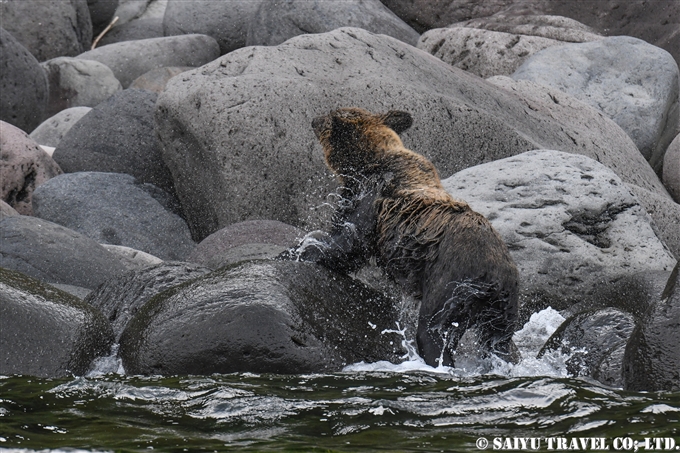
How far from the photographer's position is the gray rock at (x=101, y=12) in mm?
24656

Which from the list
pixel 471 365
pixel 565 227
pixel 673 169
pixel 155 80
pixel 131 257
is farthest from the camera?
pixel 155 80

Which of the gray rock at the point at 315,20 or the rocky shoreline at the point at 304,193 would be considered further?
the gray rock at the point at 315,20

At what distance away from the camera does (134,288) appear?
726cm

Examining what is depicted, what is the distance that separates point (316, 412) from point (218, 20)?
18058mm

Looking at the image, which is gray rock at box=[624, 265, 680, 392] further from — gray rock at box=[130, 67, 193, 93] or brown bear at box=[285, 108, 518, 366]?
gray rock at box=[130, 67, 193, 93]

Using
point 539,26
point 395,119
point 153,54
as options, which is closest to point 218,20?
point 153,54

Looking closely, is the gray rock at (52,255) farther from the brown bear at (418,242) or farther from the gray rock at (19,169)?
the gray rock at (19,169)

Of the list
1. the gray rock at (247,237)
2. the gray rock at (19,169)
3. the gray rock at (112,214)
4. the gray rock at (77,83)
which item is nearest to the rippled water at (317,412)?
the gray rock at (247,237)

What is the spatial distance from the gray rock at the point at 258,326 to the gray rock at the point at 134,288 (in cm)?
83

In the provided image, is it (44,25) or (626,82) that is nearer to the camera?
(626,82)

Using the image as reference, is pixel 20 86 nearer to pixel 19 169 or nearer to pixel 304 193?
pixel 19 169

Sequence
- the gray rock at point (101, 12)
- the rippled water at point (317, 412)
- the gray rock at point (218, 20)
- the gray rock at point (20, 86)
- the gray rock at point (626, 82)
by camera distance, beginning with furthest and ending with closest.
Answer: the gray rock at point (101, 12) < the gray rock at point (218, 20) < the gray rock at point (20, 86) < the gray rock at point (626, 82) < the rippled water at point (317, 412)

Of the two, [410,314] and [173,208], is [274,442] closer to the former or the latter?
[410,314]

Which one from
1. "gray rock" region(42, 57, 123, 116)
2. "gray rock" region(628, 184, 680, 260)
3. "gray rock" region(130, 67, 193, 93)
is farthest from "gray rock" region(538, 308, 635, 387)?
"gray rock" region(42, 57, 123, 116)
